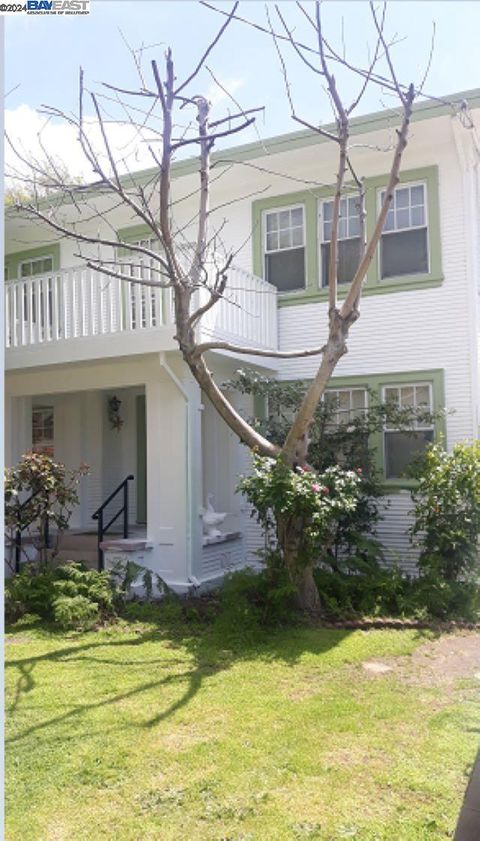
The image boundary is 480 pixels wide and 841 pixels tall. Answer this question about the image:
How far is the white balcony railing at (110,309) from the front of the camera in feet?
30.1

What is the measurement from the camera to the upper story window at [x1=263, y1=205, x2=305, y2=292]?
1091cm

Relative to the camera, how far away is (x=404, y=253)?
10.1 m

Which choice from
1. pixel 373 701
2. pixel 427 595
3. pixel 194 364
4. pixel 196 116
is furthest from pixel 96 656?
pixel 196 116

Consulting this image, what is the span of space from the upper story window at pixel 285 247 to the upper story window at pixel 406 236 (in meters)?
1.44

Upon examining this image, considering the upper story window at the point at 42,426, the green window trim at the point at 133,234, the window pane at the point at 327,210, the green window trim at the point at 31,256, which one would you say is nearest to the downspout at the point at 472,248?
the window pane at the point at 327,210

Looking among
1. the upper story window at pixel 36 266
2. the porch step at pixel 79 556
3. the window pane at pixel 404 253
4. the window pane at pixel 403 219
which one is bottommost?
the porch step at pixel 79 556

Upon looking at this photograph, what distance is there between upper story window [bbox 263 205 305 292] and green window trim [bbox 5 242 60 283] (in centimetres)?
444

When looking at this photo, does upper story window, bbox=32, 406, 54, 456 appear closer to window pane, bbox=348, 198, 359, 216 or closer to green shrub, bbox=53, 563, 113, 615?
green shrub, bbox=53, 563, 113, 615

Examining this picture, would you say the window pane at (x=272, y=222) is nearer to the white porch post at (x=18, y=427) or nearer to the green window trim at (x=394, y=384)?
the green window trim at (x=394, y=384)

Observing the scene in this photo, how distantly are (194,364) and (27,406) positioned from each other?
5900 millimetres

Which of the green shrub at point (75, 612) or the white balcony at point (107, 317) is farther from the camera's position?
the white balcony at point (107, 317)

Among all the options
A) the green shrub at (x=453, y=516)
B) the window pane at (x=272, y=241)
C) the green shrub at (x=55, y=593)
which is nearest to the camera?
the green shrub at (x=55, y=593)

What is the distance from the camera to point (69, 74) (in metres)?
6.73

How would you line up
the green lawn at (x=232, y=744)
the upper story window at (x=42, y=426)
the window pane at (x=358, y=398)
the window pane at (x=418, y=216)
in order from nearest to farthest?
the green lawn at (x=232, y=744)
the window pane at (x=418, y=216)
the window pane at (x=358, y=398)
the upper story window at (x=42, y=426)
